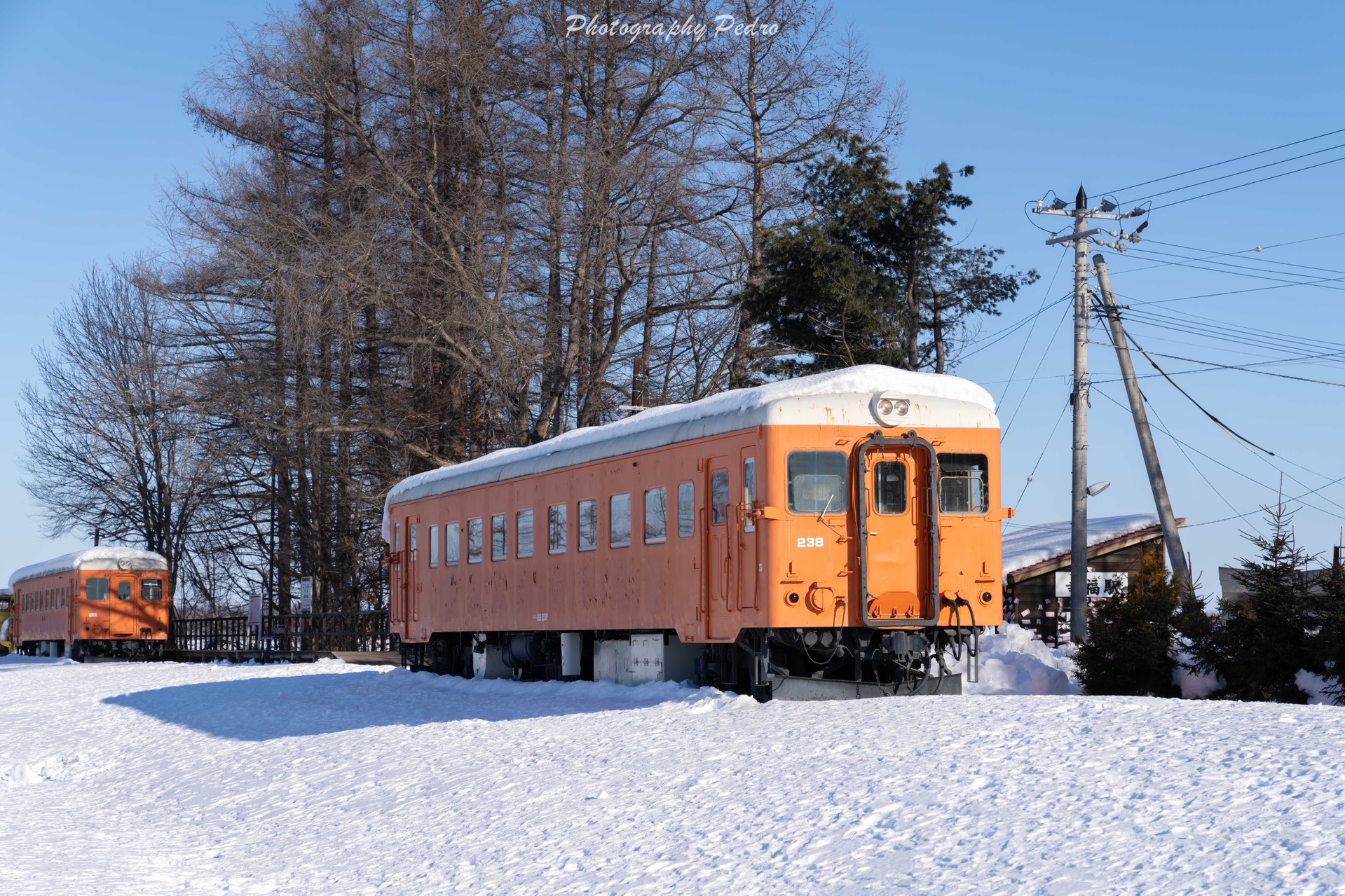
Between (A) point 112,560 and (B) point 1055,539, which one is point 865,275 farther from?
(A) point 112,560

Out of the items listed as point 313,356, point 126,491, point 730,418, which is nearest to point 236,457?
point 313,356

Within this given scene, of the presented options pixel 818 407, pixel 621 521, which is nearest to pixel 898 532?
pixel 818 407

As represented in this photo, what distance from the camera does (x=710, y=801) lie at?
9102mm

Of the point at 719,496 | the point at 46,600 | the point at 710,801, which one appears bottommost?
the point at 710,801

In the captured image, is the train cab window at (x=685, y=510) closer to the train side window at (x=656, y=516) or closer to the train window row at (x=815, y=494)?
the train window row at (x=815, y=494)

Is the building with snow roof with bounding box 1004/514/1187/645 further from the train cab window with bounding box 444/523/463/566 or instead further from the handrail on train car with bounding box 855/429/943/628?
the handrail on train car with bounding box 855/429/943/628

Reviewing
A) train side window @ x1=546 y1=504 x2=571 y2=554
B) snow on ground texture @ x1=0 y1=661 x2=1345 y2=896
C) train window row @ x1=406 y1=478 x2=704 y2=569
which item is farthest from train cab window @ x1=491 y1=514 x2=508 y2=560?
snow on ground texture @ x1=0 y1=661 x2=1345 y2=896

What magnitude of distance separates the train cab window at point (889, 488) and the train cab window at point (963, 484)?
374 millimetres

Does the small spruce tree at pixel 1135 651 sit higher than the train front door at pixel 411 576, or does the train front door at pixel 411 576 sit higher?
the train front door at pixel 411 576

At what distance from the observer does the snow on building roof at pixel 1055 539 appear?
28.3m

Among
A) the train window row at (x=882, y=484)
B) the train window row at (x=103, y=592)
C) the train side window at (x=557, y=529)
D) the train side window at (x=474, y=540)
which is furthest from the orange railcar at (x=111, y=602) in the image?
the train window row at (x=882, y=484)

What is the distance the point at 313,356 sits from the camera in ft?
106

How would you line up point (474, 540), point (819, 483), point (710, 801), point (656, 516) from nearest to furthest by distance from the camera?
point (710, 801) < point (819, 483) < point (656, 516) < point (474, 540)

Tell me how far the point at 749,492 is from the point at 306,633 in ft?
75.6
